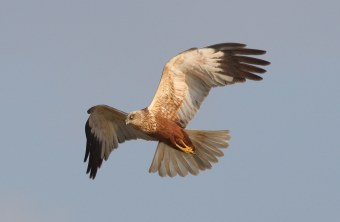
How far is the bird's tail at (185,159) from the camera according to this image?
15797mm

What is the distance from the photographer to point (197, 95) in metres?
15.5

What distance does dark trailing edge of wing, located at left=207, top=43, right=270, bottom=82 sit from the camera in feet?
49.8

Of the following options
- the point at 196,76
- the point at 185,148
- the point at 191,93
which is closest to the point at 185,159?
the point at 185,148

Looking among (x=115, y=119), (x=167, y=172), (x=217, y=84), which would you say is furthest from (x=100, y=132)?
(x=217, y=84)

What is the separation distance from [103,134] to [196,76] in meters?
2.27

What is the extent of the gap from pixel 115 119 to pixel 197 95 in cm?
177

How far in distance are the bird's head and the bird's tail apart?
1001 millimetres

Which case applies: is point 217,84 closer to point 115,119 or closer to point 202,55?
point 202,55

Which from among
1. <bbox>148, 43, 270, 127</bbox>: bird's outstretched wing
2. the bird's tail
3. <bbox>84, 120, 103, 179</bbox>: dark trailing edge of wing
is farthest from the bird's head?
<bbox>84, 120, 103, 179</bbox>: dark trailing edge of wing

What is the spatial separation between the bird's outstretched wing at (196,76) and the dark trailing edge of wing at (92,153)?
6.18 ft

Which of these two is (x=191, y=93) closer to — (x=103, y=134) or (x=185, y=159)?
(x=185, y=159)

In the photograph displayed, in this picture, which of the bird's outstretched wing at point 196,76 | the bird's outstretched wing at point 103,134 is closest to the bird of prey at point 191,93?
the bird's outstretched wing at point 196,76

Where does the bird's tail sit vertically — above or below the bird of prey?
below

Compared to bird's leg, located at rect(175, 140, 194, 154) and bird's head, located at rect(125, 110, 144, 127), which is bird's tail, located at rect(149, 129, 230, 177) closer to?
bird's leg, located at rect(175, 140, 194, 154)
